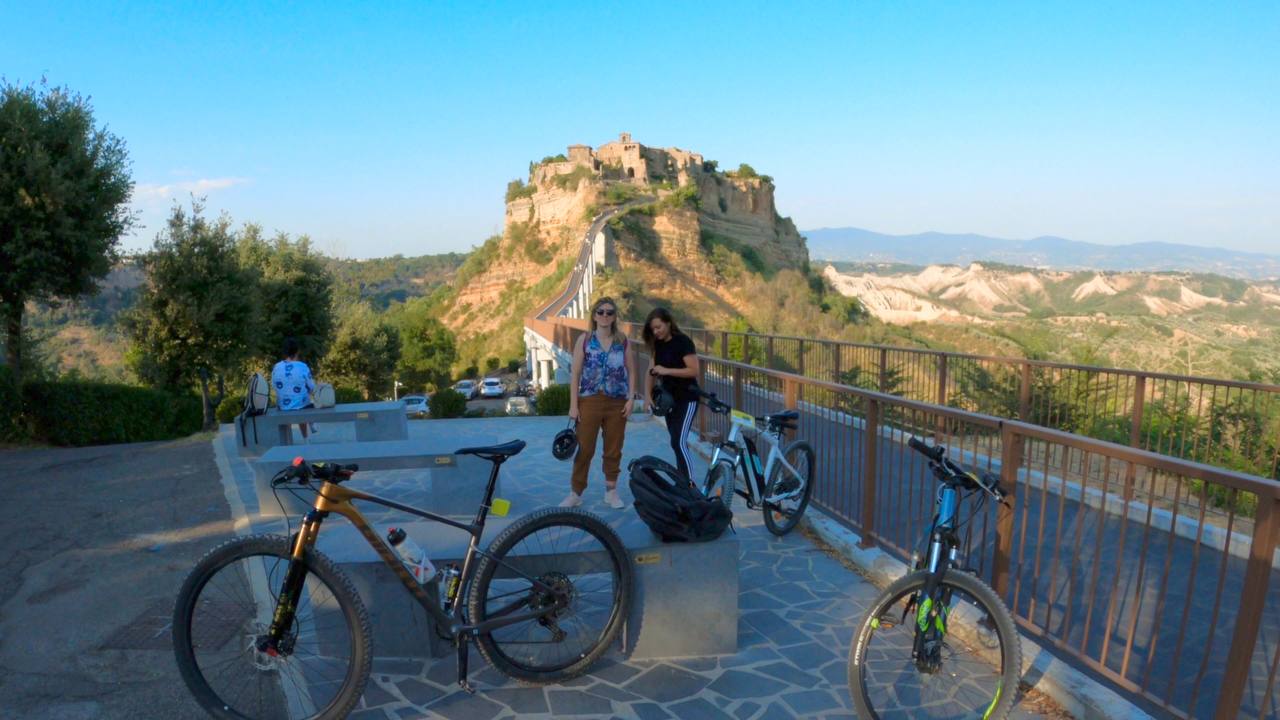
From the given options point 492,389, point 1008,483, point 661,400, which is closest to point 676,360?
point 661,400

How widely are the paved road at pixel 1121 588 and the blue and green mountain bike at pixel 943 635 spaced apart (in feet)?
1.13

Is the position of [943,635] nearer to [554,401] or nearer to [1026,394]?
[1026,394]

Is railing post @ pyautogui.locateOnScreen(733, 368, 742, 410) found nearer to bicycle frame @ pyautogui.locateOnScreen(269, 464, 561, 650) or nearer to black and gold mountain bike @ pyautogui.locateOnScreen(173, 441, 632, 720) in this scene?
black and gold mountain bike @ pyautogui.locateOnScreen(173, 441, 632, 720)

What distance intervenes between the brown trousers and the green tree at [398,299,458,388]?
5568cm

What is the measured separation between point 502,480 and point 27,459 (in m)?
7.44

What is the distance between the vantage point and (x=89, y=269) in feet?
41.4

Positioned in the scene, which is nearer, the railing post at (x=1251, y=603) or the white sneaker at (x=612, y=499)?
the railing post at (x=1251, y=603)

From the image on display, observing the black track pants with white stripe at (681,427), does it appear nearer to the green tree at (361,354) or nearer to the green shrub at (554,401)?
the green shrub at (554,401)

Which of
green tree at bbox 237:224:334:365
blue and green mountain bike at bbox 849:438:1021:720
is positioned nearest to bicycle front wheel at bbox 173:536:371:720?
blue and green mountain bike at bbox 849:438:1021:720

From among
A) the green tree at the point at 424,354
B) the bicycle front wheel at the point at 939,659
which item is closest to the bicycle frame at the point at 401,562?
the bicycle front wheel at the point at 939,659

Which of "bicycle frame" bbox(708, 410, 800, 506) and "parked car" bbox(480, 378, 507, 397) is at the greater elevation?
"bicycle frame" bbox(708, 410, 800, 506)

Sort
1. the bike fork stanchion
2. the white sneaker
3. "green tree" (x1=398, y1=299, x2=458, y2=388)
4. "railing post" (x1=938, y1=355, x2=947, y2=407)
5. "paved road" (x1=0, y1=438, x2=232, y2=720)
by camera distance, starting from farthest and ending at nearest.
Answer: "green tree" (x1=398, y1=299, x2=458, y2=388) < "railing post" (x1=938, y1=355, x2=947, y2=407) < the white sneaker < "paved road" (x1=0, y1=438, x2=232, y2=720) < the bike fork stanchion

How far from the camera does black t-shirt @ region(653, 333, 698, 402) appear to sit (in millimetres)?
6625

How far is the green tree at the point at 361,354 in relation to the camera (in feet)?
112
